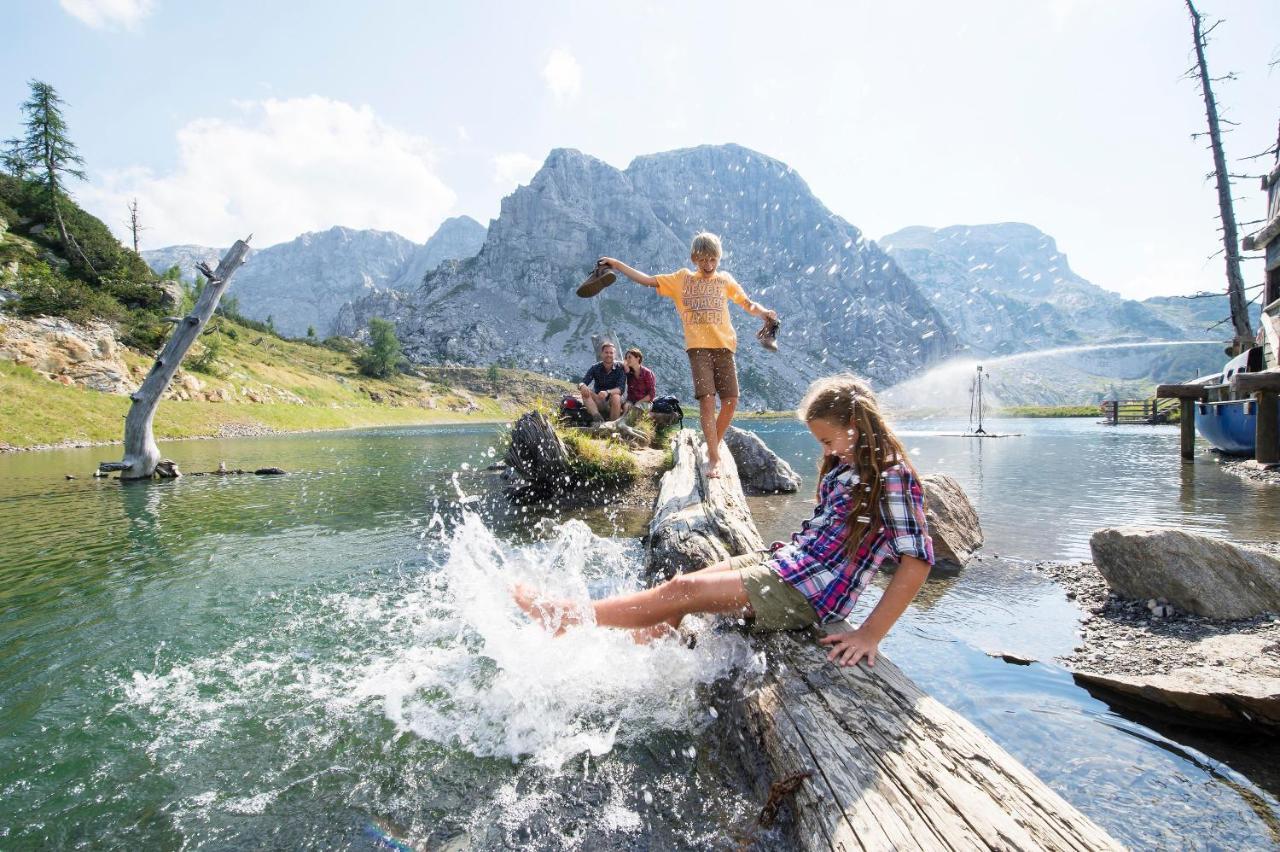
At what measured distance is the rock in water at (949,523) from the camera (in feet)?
28.1

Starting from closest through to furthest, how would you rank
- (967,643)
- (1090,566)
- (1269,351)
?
1. (967,643)
2. (1090,566)
3. (1269,351)

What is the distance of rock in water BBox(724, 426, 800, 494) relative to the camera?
17.6 m

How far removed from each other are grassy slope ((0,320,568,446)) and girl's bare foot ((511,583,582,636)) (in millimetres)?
11378

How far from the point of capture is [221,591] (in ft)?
25.1

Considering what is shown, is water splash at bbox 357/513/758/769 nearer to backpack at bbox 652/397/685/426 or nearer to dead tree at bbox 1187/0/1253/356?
backpack at bbox 652/397/685/426

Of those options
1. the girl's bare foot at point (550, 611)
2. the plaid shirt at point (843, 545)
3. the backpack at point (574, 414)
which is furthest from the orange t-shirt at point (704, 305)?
the backpack at point (574, 414)

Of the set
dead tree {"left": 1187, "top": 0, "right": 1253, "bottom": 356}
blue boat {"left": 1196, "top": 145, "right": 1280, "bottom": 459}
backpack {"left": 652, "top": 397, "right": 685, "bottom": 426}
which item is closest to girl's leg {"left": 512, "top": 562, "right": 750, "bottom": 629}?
backpack {"left": 652, "top": 397, "right": 685, "bottom": 426}

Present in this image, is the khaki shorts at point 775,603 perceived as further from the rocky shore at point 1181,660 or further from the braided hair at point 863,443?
the rocky shore at point 1181,660

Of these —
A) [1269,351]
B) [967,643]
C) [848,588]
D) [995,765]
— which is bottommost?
[967,643]

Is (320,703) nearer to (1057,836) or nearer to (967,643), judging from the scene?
(1057,836)

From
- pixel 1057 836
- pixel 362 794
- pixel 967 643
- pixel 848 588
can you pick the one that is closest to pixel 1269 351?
pixel 967 643

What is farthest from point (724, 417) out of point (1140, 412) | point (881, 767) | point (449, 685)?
point (1140, 412)

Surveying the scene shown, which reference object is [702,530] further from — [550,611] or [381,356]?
[381,356]

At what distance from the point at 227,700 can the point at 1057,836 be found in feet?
18.6
